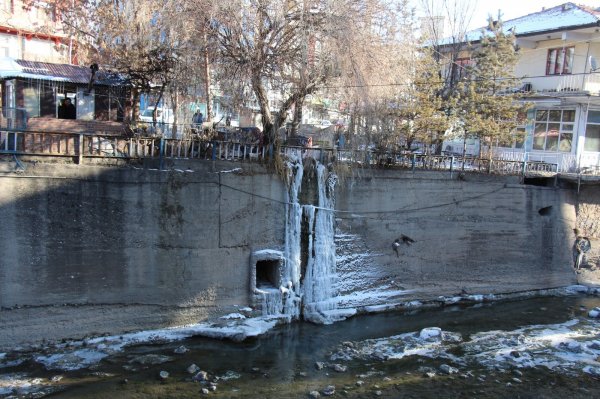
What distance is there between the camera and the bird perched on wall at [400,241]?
1551cm

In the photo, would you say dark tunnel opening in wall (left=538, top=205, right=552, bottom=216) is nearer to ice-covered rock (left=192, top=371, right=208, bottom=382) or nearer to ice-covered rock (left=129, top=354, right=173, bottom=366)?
ice-covered rock (left=192, top=371, right=208, bottom=382)

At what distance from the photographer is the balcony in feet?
61.8

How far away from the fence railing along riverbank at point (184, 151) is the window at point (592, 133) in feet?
17.8

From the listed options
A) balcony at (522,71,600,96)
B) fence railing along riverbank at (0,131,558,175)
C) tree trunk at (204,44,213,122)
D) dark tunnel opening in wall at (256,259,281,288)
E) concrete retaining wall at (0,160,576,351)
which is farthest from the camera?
balcony at (522,71,600,96)

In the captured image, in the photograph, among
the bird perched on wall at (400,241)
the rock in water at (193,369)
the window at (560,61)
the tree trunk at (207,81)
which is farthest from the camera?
the window at (560,61)

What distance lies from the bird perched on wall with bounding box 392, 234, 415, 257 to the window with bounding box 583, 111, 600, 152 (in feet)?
31.2

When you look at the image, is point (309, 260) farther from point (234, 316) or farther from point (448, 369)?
point (448, 369)

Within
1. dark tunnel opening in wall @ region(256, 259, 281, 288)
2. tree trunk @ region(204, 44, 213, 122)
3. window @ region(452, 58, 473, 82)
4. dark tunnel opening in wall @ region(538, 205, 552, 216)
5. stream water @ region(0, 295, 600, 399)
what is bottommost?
stream water @ region(0, 295, 600, 399)

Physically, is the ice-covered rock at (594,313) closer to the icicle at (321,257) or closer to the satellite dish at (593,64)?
the icicle at (321,257)

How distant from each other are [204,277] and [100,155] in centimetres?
394

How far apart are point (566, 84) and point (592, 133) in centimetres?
226

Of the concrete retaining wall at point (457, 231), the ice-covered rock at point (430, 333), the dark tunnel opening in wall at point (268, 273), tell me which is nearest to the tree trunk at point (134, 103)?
the dark tunnel opening in wall at point (268, 273)

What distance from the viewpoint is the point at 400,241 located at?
51.3 feet

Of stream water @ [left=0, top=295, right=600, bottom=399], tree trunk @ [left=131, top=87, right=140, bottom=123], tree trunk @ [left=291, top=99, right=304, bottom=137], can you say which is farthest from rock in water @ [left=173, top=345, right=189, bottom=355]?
tree trunk @ [left=131, top=87, right=140, bottom=123]
